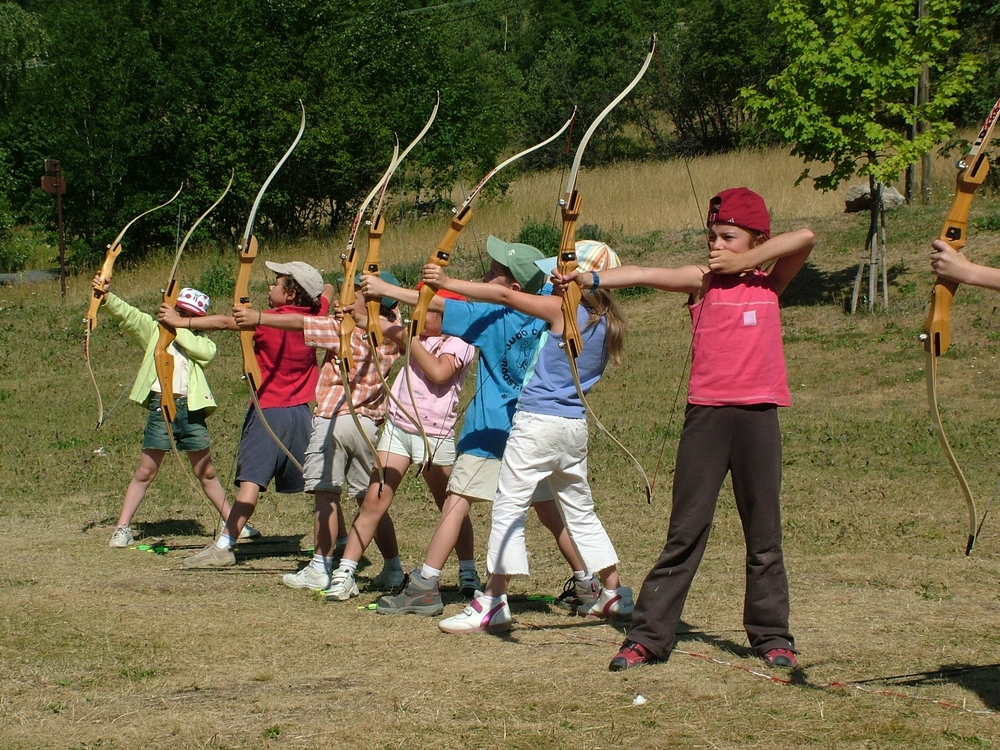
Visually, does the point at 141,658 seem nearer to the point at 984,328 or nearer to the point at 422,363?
the point at 422,363

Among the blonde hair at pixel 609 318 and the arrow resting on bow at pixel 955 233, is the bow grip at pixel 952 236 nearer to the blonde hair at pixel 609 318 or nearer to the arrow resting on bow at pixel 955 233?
the arrow resting on bow at pixel 955 233

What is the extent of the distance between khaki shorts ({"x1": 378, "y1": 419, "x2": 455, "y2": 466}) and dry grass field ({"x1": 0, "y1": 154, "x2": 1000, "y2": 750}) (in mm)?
791

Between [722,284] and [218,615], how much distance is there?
2.99 metres

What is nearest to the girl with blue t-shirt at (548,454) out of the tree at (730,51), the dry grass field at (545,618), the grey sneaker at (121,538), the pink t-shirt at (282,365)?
the dry grass field at (545,618)

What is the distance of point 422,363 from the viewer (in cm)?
573

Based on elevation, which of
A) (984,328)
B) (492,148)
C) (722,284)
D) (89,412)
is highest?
(492,148)

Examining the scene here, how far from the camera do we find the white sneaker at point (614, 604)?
554 centimetres

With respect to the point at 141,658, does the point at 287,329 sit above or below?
above

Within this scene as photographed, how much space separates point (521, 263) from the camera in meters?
5.36

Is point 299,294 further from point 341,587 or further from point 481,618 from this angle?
point 481,618

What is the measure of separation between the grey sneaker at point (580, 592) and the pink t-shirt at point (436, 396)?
3.40ft

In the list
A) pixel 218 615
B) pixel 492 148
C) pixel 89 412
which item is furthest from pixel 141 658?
pixel 492 148

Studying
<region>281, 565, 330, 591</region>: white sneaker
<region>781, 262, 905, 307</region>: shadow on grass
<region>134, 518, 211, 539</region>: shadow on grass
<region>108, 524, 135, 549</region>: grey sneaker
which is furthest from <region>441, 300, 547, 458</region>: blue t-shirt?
<region>781, 262, 905, 307</region>: shadow on grass

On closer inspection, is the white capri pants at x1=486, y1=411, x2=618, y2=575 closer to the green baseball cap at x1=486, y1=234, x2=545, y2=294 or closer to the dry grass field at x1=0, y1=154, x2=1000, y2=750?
the dry grass field at x1=0, y1=154, x2=1000, y2=750
